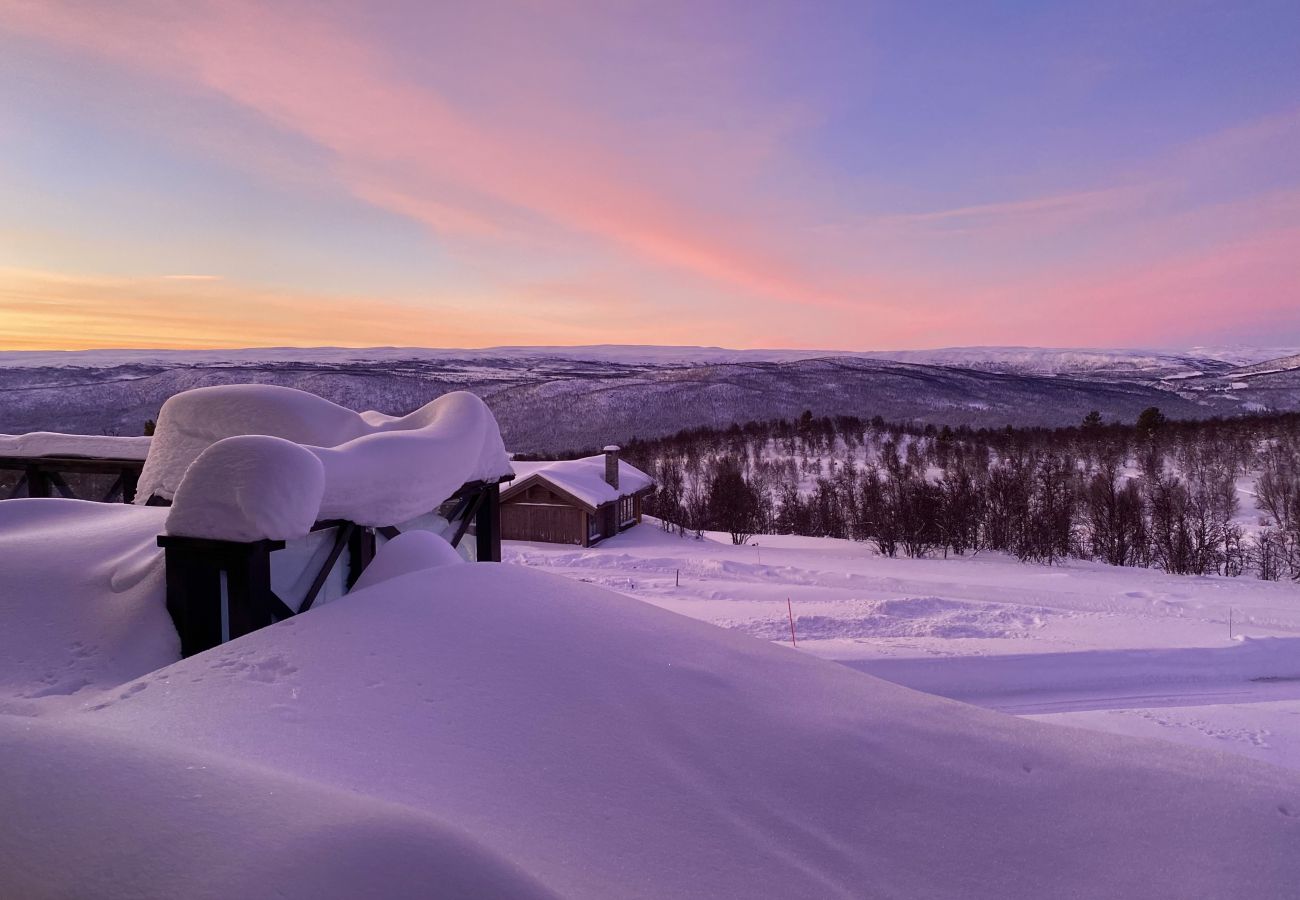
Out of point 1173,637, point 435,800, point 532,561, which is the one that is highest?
point 435,800

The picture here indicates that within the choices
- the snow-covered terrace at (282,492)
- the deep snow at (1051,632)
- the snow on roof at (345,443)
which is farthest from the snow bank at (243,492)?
the deep snow at (1051,632)

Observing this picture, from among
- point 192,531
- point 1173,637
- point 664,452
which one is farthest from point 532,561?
point 664,452

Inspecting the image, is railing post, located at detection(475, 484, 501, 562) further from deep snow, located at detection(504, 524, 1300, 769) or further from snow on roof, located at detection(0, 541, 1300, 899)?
snow on roof, located at detection(0, 541, 1300, 899)

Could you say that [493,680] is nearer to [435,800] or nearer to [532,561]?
[435,800]

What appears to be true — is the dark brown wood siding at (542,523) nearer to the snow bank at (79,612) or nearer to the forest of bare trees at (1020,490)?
the forest of bare trees at (1020,490)

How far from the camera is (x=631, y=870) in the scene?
2.16 meters

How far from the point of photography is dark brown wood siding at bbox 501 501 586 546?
26141 millimetres

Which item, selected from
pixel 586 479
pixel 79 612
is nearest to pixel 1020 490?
pixel 586 479

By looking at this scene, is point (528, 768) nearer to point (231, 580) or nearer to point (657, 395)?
point (231, 580)

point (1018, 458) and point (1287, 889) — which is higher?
point (1287, 889)

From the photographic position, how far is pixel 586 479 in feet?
90.5

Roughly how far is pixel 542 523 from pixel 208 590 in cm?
2270

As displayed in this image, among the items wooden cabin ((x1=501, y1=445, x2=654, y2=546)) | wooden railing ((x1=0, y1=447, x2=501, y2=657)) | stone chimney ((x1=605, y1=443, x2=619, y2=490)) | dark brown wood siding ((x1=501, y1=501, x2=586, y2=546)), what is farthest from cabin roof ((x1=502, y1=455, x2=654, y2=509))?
wooden railing ((x1=0, y1=447, x2=501, y2=657))

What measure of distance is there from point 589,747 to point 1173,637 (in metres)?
12.8
